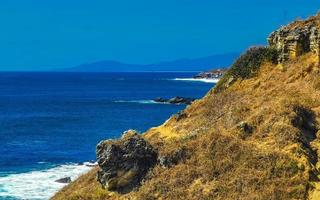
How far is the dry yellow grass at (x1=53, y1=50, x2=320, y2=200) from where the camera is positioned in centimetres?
2045

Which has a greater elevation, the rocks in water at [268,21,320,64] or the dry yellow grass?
the rocks in water at [268,21,320,64]

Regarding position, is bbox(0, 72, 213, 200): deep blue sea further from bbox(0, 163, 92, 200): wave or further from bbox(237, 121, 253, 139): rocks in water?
bbox(237, 121, 253, 139): rocks in water

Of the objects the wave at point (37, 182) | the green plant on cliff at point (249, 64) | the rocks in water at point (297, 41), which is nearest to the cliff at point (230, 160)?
the rocks in water at point (297, 41)

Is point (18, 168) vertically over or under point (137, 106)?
under

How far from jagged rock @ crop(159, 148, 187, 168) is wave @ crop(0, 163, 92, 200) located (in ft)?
66.6

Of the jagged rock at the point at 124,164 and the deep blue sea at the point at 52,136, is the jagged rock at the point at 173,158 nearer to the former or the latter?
the jagged rock at the point at 124,164

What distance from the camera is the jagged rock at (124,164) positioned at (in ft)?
74.7

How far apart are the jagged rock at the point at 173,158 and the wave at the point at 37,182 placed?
20289 millimetres

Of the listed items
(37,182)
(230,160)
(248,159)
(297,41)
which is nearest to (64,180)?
(37,182)

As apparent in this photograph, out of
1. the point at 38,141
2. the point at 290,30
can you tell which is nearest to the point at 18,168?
the point at 38,141

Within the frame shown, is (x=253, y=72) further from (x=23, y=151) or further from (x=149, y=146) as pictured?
(x=23, y=151)

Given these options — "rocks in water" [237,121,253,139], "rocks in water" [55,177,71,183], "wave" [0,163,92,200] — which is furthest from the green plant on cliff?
"rocks in water" [55,177,71,183]

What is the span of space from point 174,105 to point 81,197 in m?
115

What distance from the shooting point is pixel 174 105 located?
137m
